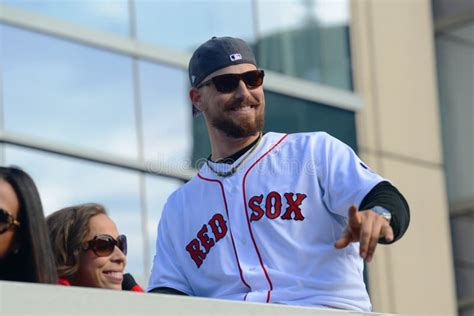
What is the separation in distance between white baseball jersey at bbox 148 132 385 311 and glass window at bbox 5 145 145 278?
4.82 meters

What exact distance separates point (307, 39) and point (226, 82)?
7860 millimetres

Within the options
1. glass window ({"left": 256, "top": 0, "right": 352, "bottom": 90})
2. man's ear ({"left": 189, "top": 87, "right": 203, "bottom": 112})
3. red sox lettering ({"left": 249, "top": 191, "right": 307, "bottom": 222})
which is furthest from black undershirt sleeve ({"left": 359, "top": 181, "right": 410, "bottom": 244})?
glass window ({"left": 256, "top": 0, "right": 352, "bottom": 90})

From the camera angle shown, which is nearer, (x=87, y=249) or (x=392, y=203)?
(x=392, y=203)

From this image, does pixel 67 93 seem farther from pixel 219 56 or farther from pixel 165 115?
pixel 219 56

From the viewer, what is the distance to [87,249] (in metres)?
4.93

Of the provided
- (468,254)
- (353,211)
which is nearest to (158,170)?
(468,254)

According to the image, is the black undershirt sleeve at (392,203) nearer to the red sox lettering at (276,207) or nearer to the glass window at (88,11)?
the red sox lettering at (276,207)

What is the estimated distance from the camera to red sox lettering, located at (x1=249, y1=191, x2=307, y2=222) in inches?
166

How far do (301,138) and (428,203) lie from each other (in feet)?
29.3

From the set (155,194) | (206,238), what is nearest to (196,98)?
(206,238)

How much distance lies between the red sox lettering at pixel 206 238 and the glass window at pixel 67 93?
5.16 meters

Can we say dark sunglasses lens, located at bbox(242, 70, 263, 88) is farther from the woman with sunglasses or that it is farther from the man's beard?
the woman with sunglasses

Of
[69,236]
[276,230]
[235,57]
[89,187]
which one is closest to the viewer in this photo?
[276,230]

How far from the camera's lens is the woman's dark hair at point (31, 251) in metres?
3.80
